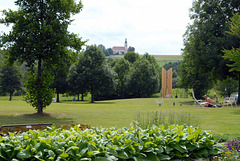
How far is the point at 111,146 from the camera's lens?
16.8 feet

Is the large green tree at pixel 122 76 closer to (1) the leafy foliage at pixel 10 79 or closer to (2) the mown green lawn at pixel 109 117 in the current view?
(1) the leafy foliage at pixel 10 79

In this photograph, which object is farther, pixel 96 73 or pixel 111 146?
pixel 96 73

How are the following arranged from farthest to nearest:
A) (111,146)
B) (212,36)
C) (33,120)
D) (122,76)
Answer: (122,76)
(212,36)
(33,120)
(111,146)

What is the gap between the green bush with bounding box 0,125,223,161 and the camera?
15.5ft

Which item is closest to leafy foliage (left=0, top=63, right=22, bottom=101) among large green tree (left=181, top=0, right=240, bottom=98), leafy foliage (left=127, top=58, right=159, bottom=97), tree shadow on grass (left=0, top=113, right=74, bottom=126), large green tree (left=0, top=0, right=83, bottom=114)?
leafy foliage (left=127, top=58, right=159, bottom=97)

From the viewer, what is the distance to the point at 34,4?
59.0 ft

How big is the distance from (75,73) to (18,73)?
14.3 metres

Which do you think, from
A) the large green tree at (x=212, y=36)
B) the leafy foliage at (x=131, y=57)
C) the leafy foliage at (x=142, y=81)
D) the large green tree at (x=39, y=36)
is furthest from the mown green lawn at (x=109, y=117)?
the leafy foliage at (x=131, y=57)

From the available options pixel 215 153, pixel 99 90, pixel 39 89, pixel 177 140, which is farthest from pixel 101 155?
pixel 99 90

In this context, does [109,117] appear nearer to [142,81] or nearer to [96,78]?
[96,78]

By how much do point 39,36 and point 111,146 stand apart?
44.3ft

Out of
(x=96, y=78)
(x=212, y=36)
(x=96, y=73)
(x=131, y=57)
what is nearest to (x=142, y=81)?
(x=131, y=57)

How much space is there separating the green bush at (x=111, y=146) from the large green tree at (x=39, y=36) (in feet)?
39.1

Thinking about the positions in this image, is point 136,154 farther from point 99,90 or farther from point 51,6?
point 99,90
